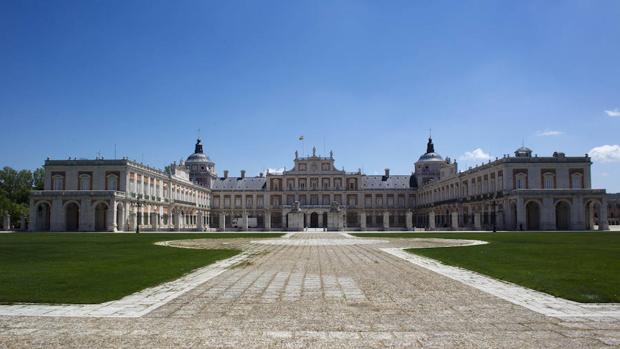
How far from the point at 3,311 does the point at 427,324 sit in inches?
276

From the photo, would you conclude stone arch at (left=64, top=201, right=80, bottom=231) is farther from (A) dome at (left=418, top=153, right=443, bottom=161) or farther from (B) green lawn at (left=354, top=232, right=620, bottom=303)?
(A) dome at (left=418, top=153, right=443, bottom=161)

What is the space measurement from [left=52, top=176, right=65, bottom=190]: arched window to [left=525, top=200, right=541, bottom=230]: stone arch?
56.8 meters

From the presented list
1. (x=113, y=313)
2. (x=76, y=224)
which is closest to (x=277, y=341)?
(x=113, y=313)

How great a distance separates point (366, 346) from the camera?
22.0ft

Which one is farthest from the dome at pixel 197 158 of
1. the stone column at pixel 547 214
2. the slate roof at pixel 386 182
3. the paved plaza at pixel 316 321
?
the paved plaza at pixel 316 321

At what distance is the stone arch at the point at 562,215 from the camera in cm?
6278

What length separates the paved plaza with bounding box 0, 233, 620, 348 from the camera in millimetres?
6953

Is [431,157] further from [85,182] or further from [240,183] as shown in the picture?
[85,182]

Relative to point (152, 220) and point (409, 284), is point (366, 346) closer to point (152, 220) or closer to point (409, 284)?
point (409, 284)

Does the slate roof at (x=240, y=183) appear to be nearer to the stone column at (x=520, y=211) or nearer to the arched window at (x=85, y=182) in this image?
the arched window at (x=85, y=182)

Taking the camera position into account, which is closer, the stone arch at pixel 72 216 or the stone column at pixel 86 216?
the stone column at pixel 86 216

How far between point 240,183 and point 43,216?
151ft

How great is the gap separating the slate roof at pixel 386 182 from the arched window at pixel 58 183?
184 ft

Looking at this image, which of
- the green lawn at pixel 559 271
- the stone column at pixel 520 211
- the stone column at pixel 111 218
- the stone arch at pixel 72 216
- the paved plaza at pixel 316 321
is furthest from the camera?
the stone arch at pixel 72 216
